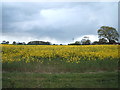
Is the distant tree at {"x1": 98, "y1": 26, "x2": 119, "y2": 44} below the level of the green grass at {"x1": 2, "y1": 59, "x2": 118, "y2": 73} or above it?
above

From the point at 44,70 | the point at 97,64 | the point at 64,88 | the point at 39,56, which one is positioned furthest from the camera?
the point at 39,56

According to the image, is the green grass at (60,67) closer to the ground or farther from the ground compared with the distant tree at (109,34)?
closer to the ground

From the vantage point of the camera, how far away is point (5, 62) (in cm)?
1556

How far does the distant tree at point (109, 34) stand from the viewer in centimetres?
3994

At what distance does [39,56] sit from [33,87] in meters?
9.13

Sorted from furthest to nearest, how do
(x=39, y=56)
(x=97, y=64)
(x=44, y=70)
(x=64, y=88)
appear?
1. (x=39, y=56)
2. (x=97, y=64)
3. (x=44, y=70)
4. (x=64, y=88)

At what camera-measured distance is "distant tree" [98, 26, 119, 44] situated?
131ft

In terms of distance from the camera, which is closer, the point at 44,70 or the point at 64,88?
the point at 64,88

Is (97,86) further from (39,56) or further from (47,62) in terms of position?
(39,56)

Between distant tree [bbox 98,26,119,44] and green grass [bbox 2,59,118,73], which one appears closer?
green grass [bbox 2,59,118,73]

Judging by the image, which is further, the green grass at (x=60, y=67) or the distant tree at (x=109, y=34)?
the distant tree at (x=109, y=34)

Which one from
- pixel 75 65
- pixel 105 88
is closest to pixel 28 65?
pixel 75 65

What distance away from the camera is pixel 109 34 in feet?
140

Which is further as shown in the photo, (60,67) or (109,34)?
(109,34)
